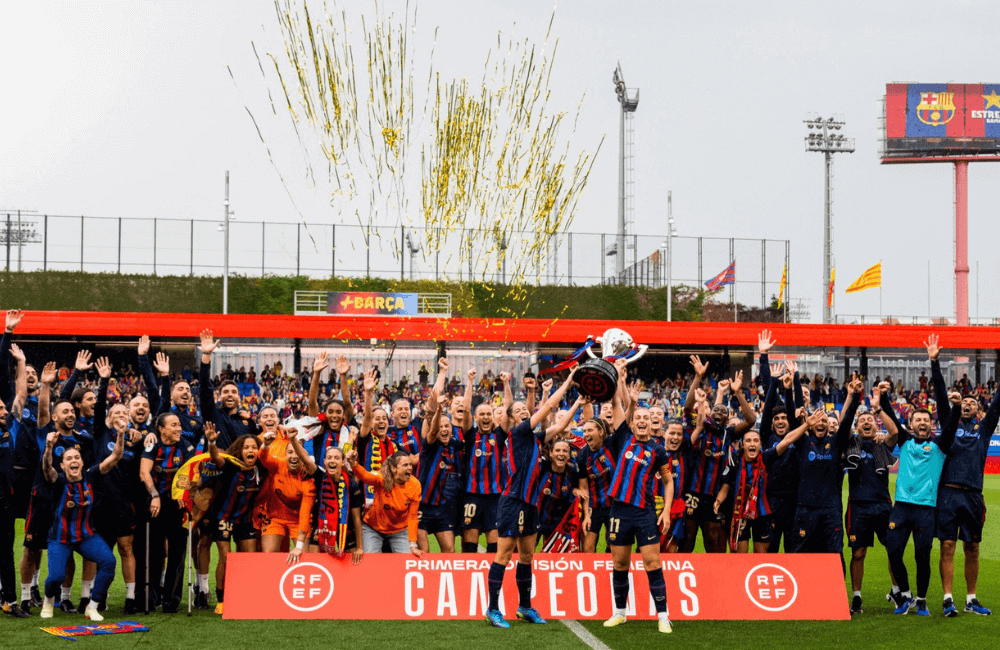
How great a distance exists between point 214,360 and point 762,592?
23554 mm

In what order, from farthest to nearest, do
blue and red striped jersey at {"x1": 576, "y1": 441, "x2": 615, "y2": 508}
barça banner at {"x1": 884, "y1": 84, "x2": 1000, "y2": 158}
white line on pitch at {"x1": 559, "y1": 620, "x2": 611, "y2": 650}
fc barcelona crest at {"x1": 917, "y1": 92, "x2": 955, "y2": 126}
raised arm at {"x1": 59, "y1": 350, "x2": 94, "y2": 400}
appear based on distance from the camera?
1. fc barcelona crest at {"x1": 917, "y1": 92, "x2": 955, "y2": 126}
2. barça banner at {"x1": 884, "y1": 84, "x2": 1000, "y2": 158}
3. raised arm at {"x1": 59, "y1": 350, "x2": 94, "y2": 400}
4. blue and red striped jersey at {"x1": 576, "y1": 441, "x2": 615, "y2": 508}
5. white line on pitch at {"x1": 559, "y1": 620, "x2": 611, "y2": 650}

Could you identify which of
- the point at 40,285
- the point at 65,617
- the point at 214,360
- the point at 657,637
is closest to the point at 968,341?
the point at 214,360

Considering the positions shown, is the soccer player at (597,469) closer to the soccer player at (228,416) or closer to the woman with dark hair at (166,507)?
the soccer player at (228,416)

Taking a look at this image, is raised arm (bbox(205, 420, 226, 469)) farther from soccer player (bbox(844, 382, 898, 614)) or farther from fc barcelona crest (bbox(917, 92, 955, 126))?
fc barcelona crest (bbox(917, 92, 955, 126))

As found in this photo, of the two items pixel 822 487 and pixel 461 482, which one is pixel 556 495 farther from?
pixel 822 487

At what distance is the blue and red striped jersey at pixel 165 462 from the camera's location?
832cm

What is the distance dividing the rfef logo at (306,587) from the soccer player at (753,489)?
11.3 ft

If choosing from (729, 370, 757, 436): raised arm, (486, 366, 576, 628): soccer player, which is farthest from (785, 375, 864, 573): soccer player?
(486, 366, 576, 628): soccer player

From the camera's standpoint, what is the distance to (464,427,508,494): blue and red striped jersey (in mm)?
8867

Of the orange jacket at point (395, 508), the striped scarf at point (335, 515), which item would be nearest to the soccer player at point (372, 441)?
the orange jacket at point (395, 508)

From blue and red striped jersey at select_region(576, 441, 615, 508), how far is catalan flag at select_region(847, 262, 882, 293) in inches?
1230

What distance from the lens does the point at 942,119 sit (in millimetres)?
47688

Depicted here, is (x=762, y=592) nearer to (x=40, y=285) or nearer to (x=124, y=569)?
(x=124, y=569)

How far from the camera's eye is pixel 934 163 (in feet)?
158
